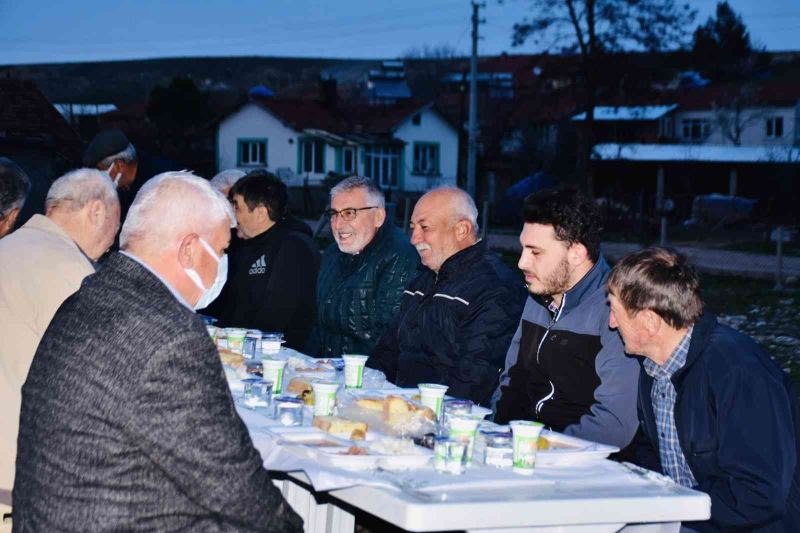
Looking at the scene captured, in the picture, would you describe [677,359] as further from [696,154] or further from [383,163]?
[383,163]

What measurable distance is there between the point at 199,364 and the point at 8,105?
19498mm

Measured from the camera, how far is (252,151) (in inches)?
2126

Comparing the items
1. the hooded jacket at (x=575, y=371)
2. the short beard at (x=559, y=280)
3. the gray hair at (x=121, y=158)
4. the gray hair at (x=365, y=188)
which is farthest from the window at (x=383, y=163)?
the short beard at (x=559, y=280)

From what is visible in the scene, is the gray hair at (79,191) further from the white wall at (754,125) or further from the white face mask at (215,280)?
the white wall at (754,125)

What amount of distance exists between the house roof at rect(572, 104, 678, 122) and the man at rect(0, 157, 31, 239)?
32.3 metres

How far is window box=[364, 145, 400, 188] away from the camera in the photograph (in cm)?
5334

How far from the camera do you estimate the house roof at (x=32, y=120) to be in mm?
19528

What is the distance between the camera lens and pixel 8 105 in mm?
20906

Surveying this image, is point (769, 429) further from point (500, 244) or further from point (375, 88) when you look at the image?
point (375, 88)

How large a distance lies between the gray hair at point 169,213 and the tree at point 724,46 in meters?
78.6

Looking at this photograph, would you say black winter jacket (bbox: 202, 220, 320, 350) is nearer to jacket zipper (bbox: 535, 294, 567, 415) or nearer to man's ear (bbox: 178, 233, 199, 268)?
jacket zipper (bbox: 535, 294, 567, 415)

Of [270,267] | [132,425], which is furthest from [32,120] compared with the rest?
[132,425]

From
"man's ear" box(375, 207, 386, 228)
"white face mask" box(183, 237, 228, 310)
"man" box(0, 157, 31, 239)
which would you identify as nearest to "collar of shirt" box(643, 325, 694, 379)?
"white face mask" box(183, 237, 228, 310)

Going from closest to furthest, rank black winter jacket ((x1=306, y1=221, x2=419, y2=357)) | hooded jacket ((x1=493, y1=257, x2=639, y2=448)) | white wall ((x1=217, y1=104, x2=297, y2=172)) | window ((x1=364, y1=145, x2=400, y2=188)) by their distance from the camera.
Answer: hooded jacket ((x1=493, y1=257, x2=639, y2=448)) < black winter jacket ((x1=306, y1=221, x2=419, y2=357)) < white wall ((x1=217, y1=104, x2=297, y2=172)) < window ((x1=364, y1=145, x2=400, y2=188))
